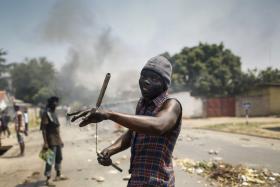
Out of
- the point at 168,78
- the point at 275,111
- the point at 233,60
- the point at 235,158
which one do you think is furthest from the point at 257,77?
the point at 168,78

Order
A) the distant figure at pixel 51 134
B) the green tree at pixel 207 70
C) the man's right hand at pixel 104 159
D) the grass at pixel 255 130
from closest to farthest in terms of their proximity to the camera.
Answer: the man's right hand at pixel 104 159, the distant figure at pixel 51 134, the grass at pixel 255 130, the green tree at pixel 207 70

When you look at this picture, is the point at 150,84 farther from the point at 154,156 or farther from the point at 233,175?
the point at 233,175

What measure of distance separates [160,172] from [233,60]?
1504 inches

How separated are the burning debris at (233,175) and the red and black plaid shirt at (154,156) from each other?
4285 mm

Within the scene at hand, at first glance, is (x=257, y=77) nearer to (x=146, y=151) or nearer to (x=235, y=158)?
(x=235, y=158)

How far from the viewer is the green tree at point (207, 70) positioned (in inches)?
1400

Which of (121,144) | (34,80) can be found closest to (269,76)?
(121,144)

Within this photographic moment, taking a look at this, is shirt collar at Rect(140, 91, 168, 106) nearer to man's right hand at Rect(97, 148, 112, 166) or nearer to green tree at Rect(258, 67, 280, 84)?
man's right hand at Rect(97, 148, 112, 166)

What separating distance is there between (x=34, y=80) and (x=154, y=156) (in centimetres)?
6073

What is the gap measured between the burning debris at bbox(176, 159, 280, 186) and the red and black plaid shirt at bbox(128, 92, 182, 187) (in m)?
4.28

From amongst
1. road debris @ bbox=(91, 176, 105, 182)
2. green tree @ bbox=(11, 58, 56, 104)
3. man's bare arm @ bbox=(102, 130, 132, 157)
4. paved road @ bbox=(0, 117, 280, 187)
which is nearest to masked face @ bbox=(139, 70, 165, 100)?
man's bare arm @ bbox=(102, 130, 132, 157)

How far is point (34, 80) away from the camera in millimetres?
59750

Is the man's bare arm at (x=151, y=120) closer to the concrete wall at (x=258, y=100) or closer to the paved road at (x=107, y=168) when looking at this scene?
the paved road at (x=107, y=168)

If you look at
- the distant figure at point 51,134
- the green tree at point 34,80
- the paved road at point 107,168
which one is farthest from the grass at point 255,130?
the green tree at point 34,80
